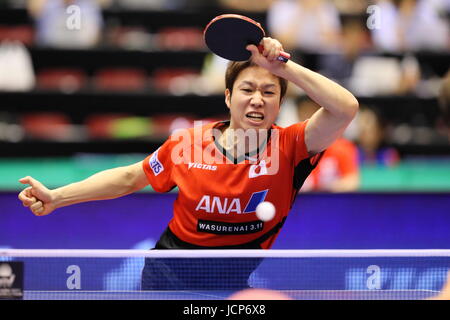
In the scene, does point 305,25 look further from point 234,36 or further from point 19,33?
point 234,36

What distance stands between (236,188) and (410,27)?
7.50 m

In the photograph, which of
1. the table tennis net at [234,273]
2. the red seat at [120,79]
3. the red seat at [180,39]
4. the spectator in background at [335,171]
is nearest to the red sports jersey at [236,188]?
the table tennis net at [234,273]

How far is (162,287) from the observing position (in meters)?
2.88

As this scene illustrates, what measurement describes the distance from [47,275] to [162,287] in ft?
1.58

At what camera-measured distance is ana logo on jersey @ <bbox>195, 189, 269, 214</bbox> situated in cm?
316

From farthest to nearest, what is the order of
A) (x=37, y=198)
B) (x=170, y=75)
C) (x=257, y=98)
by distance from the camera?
(x=170, y=75), (x=37, y=198), (x=257, y=98)

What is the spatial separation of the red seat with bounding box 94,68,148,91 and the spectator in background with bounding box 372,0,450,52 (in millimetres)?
3534

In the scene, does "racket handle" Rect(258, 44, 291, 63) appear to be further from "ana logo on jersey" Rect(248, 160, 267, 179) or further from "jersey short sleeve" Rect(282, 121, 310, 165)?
"ana logo on jersey" Rect(248, 160, 267, 179)

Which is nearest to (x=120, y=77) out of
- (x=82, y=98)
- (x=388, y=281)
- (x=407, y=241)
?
(x=82, y=98)

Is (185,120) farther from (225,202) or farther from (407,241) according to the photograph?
(225,202)

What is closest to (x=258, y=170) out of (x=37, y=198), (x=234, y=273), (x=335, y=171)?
(x=234, y=273)

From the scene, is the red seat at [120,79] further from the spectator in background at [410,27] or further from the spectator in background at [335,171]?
the spectator in background at [335,171]

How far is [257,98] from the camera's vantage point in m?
3.11

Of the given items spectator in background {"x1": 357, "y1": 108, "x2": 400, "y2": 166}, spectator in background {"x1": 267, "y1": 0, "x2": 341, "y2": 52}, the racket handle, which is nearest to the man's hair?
the racket handle
